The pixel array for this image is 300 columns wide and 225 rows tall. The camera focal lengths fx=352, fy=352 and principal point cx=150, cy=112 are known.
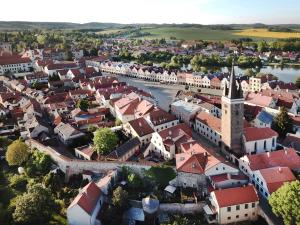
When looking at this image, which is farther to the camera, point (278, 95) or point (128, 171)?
point (278, 95)

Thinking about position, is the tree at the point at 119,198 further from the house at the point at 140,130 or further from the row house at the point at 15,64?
the row house at the point at 15,64

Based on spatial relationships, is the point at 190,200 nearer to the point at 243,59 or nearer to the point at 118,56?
the point at 243,59

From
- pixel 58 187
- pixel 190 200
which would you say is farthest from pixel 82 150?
pixel 190 200

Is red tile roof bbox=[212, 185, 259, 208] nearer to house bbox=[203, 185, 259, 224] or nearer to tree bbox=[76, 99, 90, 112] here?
house bbox=[203, 185, 259, 224]

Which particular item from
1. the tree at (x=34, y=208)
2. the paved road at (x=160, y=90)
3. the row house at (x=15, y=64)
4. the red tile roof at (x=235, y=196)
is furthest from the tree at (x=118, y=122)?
the row house at (x=15, y=64)

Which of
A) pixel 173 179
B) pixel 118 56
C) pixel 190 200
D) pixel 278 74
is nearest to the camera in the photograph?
pixel 190 200

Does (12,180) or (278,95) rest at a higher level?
(278,95)
